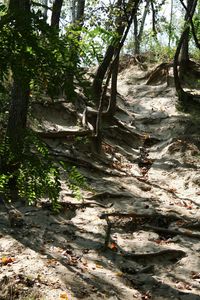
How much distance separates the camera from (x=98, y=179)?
8.64 metres

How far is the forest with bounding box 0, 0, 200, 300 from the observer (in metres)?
1.73

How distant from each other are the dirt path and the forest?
0.06ft

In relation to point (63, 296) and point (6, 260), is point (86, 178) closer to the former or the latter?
point (6, 260)

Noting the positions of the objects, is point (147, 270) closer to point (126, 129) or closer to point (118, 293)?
point (118, 293)

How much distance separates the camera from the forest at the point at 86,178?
1727 mm

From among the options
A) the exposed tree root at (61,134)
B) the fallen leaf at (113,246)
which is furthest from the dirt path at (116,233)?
the exposed tree root at (61,134)

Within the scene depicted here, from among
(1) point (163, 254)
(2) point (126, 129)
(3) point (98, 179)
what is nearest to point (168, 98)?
(2) point (126, 129)

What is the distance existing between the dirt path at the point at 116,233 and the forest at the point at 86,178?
0.7 inches

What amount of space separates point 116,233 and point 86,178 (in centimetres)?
212

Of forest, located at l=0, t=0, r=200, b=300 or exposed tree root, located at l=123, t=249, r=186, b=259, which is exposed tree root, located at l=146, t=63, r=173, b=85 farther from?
exposed tree root, located at l=123, t=249, r=186, b=259

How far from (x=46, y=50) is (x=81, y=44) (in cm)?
28

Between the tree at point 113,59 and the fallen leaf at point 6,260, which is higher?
the tree at point 113,59

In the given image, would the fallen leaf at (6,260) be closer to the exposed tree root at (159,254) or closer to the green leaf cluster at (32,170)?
the exposed tree root at (159,254)

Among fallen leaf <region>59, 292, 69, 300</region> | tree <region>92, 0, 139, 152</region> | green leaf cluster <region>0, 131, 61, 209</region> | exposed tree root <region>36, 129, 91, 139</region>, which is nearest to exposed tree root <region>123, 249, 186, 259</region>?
fallen leaf <region>59, 292, 69, 300</region>
